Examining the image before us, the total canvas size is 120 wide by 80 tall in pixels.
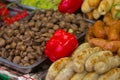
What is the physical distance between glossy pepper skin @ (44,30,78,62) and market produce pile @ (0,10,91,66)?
0.36 feet

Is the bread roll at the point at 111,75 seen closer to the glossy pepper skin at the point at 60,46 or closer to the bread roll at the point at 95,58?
Answer: the bread roll at the point at 95,58

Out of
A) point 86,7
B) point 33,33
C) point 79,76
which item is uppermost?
point 86,7

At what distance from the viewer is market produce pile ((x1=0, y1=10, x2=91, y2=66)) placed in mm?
3043

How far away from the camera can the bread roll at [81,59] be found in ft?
8.07

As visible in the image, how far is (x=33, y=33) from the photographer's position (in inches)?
129

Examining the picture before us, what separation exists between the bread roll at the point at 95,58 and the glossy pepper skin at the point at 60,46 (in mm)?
432

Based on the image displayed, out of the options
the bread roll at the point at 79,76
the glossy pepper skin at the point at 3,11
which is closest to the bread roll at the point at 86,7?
the glossy pepper skin at the point at 3,11

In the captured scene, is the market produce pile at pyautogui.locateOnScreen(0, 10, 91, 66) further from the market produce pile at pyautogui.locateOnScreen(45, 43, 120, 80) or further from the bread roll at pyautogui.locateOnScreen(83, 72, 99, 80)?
the bread roll at pyautogui.locateOnScreen(83, 72, 99, 80)

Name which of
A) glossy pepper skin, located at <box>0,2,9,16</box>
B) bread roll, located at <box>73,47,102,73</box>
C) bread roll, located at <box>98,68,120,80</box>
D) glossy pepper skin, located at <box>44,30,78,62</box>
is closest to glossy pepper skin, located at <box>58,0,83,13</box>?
glossy pepper skin, located at <box>0,2,9,16</box>

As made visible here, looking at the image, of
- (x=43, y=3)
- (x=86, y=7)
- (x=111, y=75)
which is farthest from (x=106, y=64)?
(x=43, y=3)

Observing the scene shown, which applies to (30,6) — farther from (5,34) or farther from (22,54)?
(22,54)

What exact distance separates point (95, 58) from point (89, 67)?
90 mm

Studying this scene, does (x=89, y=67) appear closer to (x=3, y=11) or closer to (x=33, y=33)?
(x=33, y=33)

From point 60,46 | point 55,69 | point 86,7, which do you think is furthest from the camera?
point 86,7
